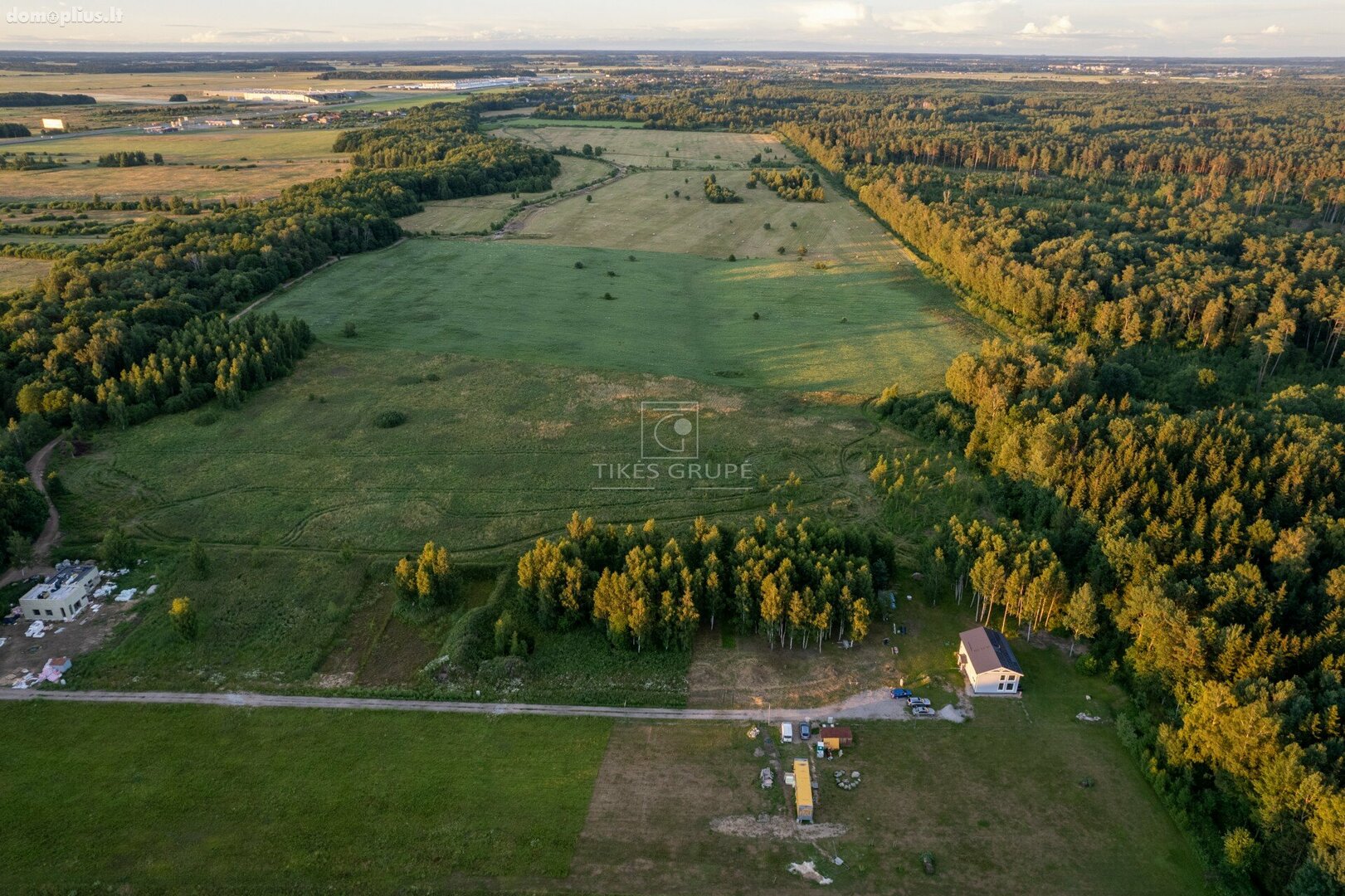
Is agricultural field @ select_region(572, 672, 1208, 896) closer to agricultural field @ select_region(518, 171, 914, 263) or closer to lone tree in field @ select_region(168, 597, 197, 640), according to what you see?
lone tree in field @ select_region(168, 597, 197, 640)

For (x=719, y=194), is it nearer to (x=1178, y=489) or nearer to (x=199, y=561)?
(x=1178, y=489)

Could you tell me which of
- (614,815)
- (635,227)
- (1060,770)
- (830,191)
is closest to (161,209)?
(635,227)

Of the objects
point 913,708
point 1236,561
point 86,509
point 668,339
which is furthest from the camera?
point 668,339

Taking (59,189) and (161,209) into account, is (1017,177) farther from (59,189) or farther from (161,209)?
(59,189)

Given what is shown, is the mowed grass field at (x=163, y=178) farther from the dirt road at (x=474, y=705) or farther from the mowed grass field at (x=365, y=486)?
the dirt road at (x=474, y=705)

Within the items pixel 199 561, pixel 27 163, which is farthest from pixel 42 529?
pixel 27 163

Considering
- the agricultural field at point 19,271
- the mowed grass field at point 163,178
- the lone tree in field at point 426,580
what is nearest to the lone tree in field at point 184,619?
the lone tree in field at point 426,580
